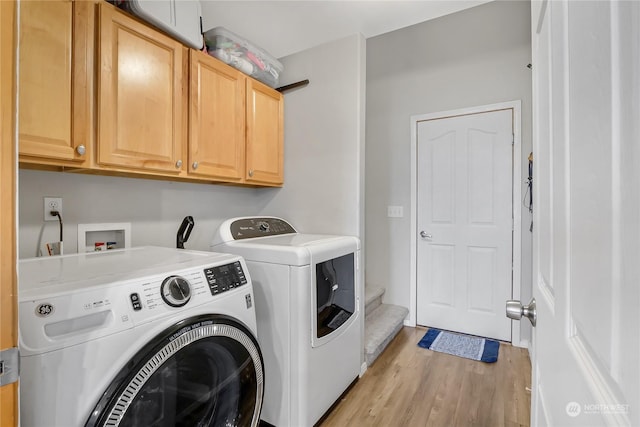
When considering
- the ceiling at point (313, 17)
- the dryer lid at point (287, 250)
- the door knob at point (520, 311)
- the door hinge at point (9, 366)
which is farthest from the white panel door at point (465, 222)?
the door hinge at point (9, 366)

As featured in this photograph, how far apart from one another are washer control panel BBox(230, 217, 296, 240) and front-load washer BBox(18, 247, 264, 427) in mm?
527

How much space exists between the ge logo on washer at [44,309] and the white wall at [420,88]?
273cm

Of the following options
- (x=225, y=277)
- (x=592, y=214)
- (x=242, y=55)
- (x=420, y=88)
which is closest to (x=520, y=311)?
(x=592, y=214)

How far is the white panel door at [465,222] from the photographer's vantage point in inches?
101

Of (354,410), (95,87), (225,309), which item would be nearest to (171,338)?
(225,309)

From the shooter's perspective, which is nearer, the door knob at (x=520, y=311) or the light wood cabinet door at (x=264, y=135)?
the door knob at (x=520, y=311)

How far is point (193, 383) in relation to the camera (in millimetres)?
1012

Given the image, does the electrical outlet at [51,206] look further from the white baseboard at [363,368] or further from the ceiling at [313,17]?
the white baseboard at [363,368]

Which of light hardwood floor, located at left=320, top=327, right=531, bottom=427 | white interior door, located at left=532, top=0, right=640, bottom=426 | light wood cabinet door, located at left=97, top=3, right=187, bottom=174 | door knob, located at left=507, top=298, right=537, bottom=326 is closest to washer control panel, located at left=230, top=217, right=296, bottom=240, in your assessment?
light wood cabinet door, located at left=97, top=3, right=187, bottom=174

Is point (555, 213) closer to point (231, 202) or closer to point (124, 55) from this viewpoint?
point (124, 55)

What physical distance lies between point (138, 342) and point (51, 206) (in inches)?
39.4

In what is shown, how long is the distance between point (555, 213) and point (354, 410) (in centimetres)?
169

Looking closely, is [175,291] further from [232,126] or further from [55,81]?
[232,126]

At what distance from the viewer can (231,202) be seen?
91.2 inches
